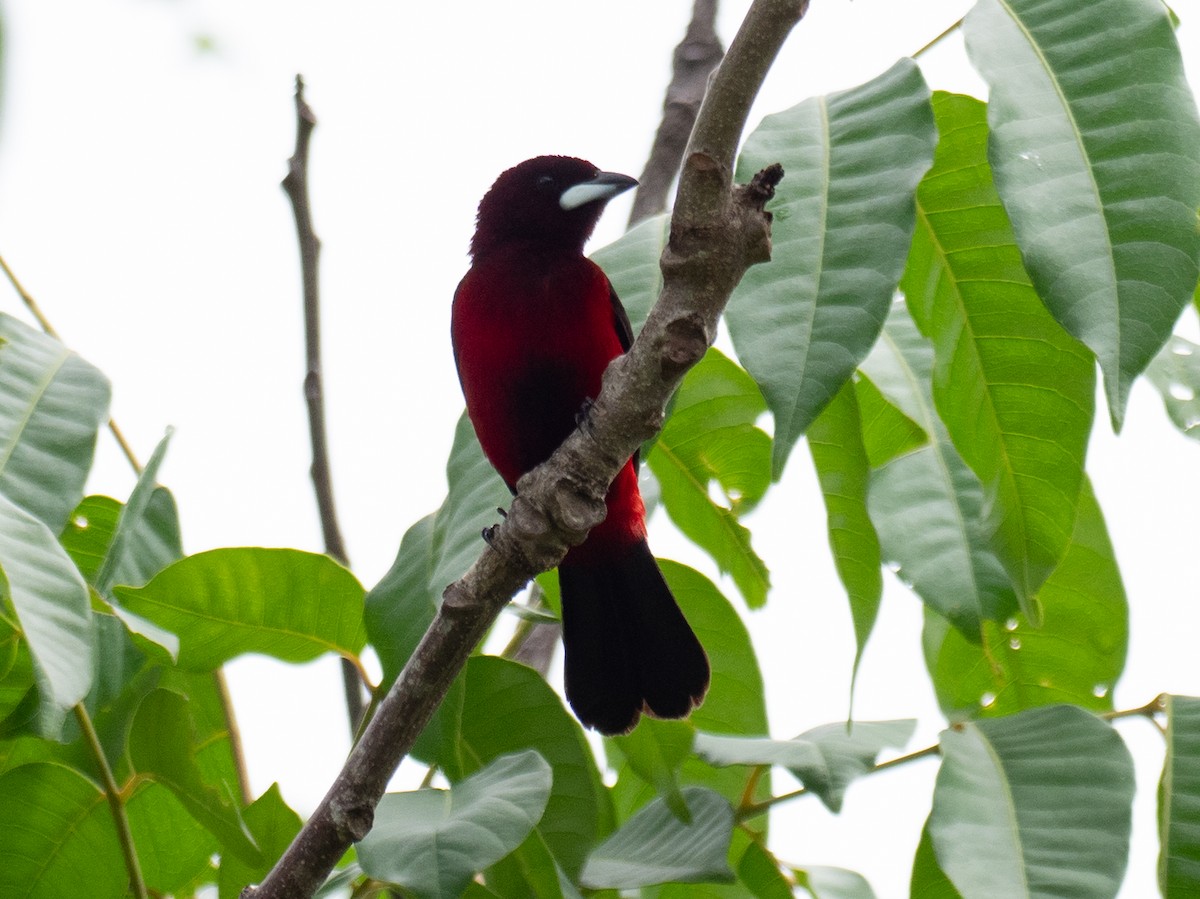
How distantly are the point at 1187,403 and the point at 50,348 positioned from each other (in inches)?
79.5

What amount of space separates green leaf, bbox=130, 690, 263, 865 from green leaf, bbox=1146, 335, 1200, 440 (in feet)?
5.53

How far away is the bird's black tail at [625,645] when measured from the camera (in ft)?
8.95

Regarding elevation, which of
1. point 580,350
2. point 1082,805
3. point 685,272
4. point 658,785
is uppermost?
point 685,272

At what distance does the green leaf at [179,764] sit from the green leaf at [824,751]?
740 mm

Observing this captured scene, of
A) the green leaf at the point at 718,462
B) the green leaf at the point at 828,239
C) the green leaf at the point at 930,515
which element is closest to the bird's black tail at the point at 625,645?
the green leaf at the point at 718,462

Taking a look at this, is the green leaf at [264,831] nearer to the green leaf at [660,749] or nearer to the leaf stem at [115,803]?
the leaf stem at [115,803]

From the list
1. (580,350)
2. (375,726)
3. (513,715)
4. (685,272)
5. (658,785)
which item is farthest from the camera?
(580,350)

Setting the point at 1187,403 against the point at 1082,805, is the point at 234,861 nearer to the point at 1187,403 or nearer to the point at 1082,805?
the point at 1082,805

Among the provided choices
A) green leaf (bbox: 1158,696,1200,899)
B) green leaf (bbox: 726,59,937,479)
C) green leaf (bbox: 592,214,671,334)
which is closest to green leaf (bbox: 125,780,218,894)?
green leaf (bbox: 592,214,671,334)

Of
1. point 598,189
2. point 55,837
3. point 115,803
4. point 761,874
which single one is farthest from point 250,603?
point 598,189

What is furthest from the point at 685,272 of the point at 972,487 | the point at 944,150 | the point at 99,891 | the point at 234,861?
the point at 99,891

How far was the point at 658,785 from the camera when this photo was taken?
209 cm

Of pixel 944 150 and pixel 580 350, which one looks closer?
pixel 944 150

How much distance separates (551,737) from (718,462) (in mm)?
578
